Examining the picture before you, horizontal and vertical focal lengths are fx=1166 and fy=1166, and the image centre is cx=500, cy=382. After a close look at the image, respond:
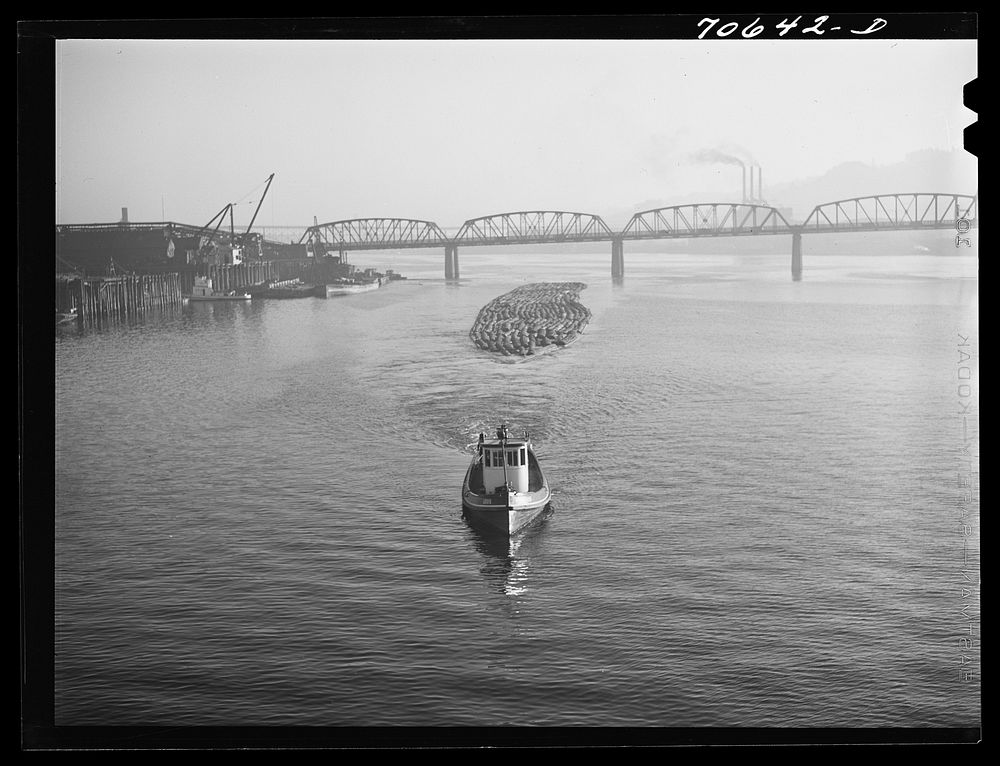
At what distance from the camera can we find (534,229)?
10.0m

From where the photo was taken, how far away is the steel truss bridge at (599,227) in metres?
9.66

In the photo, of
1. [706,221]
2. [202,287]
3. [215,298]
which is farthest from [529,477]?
[202,287]

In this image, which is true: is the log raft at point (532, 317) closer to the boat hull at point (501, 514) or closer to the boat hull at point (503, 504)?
the boat hull at point (503, 504)

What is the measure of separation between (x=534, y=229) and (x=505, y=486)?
2258 millimetres

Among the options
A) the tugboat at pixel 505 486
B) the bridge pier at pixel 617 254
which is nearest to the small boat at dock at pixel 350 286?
the tugboat at pixel 505 486

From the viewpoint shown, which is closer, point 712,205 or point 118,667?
point 118,667

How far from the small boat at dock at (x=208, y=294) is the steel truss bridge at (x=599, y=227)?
95 cm

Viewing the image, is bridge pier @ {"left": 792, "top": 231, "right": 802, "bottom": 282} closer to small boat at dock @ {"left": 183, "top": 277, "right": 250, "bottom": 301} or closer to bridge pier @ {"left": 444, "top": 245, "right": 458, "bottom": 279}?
bridge pier @ {"left": 444, "top": 245, "right": 458, "bottom": 279}

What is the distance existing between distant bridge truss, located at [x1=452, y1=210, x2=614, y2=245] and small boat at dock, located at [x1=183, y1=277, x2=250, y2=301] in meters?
2.13

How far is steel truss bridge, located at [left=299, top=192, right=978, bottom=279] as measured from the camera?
9.66 metres
